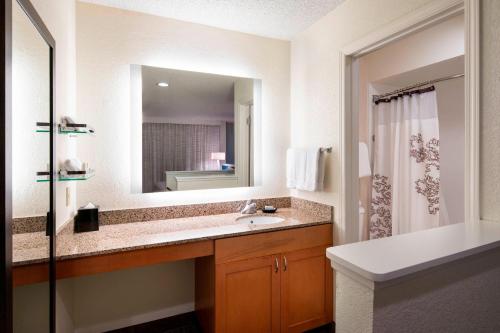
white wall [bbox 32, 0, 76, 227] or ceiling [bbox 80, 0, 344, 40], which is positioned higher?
ceiling [bbox 80, 0, 344, 40]

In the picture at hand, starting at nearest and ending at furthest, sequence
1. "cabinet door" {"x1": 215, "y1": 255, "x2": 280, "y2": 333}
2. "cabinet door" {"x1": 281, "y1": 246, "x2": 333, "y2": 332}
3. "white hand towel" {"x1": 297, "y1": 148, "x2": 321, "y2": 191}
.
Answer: "cabinet door" {"x1": 215, "y1": 255, "x2": 280, "y2": 333}
"cabinet door" {"x1": 281, "y1": 246, "x2": 333, "y2": 332}
"white hand towel" {"x1": 297, "y1": 148, "x2": 321, "y2": 191}

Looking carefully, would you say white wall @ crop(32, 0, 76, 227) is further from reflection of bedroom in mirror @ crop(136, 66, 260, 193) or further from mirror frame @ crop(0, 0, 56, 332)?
mirror frame @ crop(0, 0, 56, 332)

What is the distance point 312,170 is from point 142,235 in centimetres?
127

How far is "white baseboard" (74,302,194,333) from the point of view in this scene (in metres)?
1.91

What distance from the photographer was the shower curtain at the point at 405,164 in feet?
8.17

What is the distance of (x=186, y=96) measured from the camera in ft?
7.25

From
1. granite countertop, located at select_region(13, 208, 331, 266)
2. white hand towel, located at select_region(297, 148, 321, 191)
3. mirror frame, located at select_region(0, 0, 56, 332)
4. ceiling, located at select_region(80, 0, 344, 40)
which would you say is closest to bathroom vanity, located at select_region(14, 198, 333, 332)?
granite countertop, located at select_region(13, 208, 331, 266)

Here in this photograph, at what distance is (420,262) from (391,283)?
11cm

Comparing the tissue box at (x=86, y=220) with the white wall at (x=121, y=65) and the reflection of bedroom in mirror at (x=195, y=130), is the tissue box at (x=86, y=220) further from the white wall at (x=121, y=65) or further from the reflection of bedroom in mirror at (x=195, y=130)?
the reflection of bedroom in mirror at (x=195, y=130)

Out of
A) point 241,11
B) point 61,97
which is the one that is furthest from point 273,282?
point 241,11

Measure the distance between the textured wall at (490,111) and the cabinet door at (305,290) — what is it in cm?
108

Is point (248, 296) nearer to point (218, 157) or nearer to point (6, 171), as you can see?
point (218, 157)

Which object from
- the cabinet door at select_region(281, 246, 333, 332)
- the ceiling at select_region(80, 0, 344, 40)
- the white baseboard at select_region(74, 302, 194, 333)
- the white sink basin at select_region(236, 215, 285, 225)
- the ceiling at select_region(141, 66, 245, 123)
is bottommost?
the white baseboard at select_region(74, 302, 194, 333)

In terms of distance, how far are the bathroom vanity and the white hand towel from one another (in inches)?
9.6
